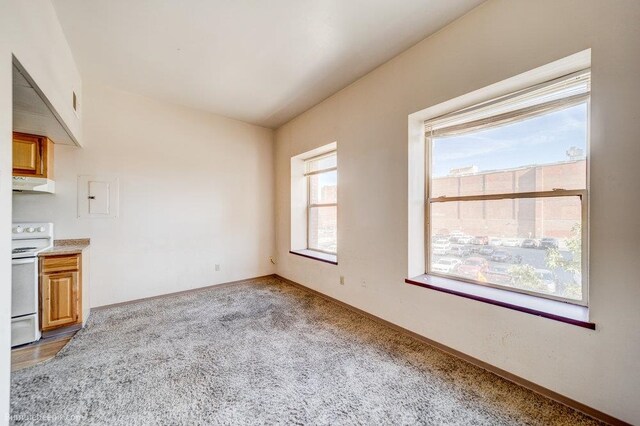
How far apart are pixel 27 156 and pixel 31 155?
0.11 ft

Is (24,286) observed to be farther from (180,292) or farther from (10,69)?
(10,69)

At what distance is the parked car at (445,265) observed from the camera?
255 centimetres

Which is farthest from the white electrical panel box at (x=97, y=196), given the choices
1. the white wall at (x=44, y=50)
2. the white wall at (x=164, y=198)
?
the white wall at (x=44, y=50)

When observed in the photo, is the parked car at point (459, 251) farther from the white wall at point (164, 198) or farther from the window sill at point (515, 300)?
the white wall at point (164, 198)

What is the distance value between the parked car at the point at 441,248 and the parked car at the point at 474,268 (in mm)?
202

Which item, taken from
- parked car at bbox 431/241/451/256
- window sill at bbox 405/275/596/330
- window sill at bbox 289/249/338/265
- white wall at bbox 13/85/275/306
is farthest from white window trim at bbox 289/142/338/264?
window sill at bbox 405/275/596/330

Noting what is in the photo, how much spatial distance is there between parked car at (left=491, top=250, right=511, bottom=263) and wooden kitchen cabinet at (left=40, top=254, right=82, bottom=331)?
169 inches

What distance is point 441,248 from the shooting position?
266 centimetres

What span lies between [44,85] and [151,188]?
1.99m

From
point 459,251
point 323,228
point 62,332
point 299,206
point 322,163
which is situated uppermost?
point 322,163

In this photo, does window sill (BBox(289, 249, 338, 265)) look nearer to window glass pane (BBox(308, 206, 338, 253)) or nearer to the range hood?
window glass pane (BBox(308, 206, 338, 253))

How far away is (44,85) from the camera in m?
1.87

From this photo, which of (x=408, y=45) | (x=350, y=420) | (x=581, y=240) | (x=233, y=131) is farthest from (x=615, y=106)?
(x=233, y=131)

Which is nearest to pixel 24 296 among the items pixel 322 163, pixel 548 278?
pixel 322 163
